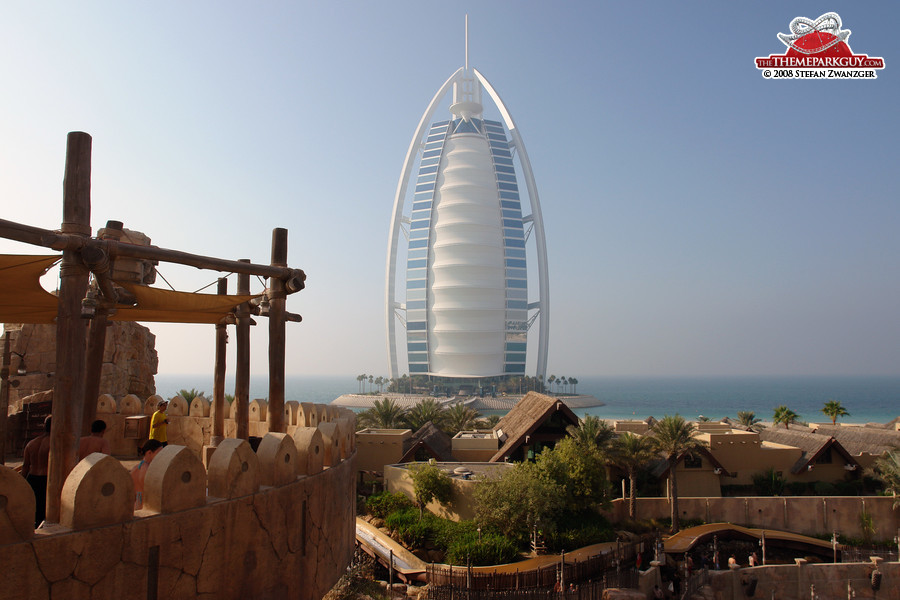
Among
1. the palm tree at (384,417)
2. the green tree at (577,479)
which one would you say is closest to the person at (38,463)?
the green tree at (577,479)

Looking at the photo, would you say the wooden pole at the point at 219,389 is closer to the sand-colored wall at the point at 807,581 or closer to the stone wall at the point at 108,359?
the stone wall at the point at 108,359

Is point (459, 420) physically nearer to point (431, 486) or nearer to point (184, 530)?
point (431, 486)

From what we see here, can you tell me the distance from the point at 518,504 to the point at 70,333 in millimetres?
18339

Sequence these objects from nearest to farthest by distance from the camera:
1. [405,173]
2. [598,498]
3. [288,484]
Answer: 1. [288,484]
2. [598,498]
3. [405,173]

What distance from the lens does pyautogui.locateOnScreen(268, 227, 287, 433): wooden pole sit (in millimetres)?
7562

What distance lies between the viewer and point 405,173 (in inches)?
4500

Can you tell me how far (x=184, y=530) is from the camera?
428cm

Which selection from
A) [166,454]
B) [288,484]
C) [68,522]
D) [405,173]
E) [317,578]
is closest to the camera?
[68,522]

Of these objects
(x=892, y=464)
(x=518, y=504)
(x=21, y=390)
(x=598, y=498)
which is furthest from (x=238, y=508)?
(x=892, y=464)

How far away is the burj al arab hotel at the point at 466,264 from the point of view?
110 meters

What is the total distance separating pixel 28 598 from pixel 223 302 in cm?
549

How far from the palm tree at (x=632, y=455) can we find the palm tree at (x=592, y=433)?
17.1 inches

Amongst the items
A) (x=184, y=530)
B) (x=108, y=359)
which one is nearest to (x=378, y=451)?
(x=108, y=359)

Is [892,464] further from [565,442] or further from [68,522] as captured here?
[68,522]
